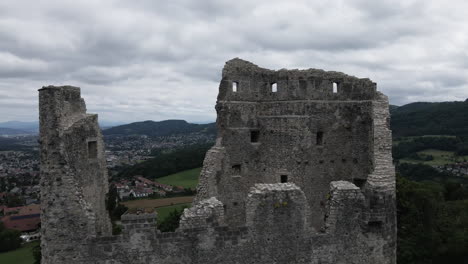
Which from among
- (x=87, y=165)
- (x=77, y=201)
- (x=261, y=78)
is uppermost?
(x=261, y=78)

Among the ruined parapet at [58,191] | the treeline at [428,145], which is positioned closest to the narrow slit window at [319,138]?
the ruined parapet at [58,191]

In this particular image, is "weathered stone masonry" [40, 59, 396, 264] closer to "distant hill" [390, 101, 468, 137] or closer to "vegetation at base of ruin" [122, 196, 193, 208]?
"vegetation at base of ruin" [122, 196, 193, 208]

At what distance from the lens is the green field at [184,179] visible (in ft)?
245

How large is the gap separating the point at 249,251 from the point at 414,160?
88219 mm

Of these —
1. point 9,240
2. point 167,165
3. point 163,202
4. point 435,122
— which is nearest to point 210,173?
point 163,202

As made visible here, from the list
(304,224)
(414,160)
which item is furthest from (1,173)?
(304,224)

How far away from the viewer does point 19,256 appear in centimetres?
4862

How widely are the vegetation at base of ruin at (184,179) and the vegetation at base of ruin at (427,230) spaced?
1882 inches

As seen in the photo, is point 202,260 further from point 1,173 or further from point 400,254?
point 1,173

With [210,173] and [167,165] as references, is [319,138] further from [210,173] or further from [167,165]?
[167,165]

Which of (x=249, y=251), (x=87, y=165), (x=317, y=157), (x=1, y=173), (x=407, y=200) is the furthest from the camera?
(x=1, y=173)

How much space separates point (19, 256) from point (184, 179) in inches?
1447

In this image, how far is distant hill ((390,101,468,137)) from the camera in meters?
106

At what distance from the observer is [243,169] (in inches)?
688
